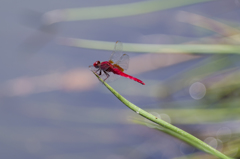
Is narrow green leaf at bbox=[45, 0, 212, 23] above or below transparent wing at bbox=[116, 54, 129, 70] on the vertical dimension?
above

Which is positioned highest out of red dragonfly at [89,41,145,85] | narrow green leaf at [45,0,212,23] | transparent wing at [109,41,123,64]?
narrow green leaf at [45,0,212,23]

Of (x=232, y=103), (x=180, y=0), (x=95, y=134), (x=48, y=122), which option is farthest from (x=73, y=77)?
(x=232, y=103)

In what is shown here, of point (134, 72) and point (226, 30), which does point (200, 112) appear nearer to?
point (226, 30)

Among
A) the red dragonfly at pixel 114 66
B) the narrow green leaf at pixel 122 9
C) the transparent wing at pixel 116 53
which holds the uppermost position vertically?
the narrow green leaf at pixel 122 9

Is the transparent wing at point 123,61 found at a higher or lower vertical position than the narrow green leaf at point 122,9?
lower

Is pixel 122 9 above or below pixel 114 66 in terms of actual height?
above
